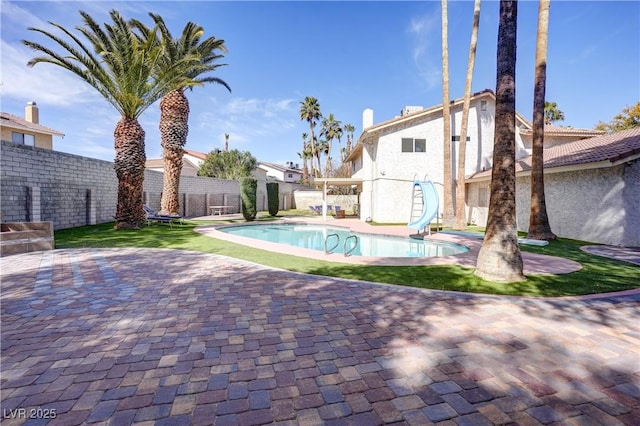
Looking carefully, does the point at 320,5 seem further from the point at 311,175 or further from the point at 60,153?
the point at 311,175

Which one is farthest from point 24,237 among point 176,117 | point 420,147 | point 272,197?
point 420,147

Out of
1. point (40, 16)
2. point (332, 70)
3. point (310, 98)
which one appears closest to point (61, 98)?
point (40, 16)

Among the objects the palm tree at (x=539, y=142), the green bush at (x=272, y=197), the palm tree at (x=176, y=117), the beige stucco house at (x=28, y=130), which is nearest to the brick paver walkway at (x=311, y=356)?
the palm tree at (x=539, y=142)

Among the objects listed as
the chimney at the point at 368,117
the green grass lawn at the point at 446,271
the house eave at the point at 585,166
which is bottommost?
the green grass lawn at the point at 446,271

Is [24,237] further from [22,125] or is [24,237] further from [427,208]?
[22,125]

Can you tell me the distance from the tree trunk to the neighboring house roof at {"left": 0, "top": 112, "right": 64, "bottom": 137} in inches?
645

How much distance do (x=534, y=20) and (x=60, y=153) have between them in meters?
22.6

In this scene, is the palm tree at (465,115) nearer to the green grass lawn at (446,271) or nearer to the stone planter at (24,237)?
the green grass lawn at (446,271)

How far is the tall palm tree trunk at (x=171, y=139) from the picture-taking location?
757 inches

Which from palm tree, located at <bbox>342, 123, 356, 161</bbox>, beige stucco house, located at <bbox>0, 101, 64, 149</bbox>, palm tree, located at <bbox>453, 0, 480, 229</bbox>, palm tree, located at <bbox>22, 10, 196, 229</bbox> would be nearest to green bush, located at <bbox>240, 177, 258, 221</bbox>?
palm tree, located at <bbox>22, 10, 196, 229</bbox>

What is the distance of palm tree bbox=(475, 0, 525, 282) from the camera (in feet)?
21.7

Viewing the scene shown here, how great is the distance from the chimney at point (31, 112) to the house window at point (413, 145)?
33.6m

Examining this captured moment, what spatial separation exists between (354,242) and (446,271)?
7.59 metres

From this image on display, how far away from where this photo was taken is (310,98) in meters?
51.6
